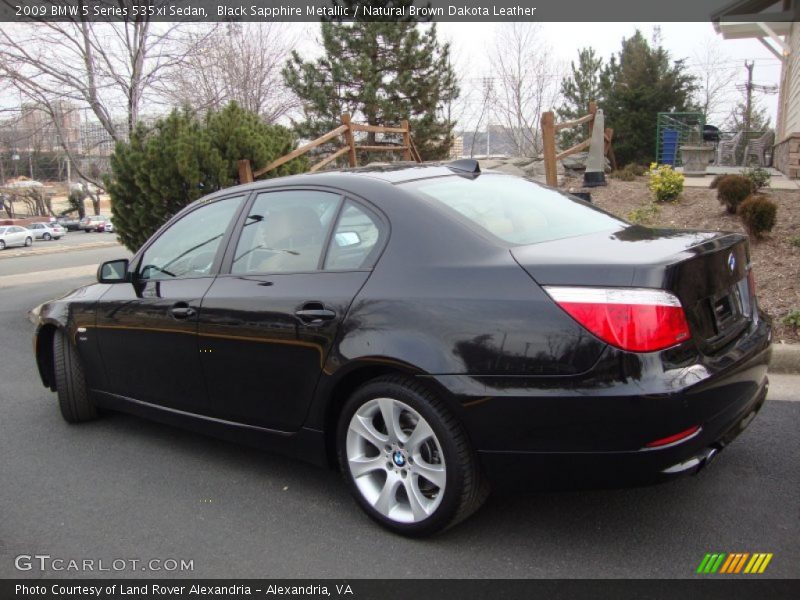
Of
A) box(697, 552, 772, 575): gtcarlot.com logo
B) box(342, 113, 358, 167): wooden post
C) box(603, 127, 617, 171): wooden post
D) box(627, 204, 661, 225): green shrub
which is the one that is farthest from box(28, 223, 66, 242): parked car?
box(697, 552, 772, 575): gtcarlot.com logo

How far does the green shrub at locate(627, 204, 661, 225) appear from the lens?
820 cm

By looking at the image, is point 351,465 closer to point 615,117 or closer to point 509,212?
point 509,212

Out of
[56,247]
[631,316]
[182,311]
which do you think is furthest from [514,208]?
[56,247]

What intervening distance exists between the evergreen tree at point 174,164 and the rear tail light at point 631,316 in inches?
242

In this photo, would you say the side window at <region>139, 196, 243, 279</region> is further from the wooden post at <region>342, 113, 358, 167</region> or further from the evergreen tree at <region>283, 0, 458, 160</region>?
the evergreen tree at <region>283, 0, 458, 160</region>

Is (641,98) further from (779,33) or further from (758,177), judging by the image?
(758,177)

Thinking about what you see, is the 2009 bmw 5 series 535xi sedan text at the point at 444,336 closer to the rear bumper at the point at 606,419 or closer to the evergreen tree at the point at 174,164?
the rear bumper at the point at 606,419

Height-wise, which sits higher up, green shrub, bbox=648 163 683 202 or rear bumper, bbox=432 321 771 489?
green shrub, bbox=648 163 683 202

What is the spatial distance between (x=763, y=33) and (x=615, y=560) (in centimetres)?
1758


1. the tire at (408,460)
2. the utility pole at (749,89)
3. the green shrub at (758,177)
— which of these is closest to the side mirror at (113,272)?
the tire at (408,460)

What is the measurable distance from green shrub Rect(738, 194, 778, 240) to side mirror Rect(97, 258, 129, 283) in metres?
5.87

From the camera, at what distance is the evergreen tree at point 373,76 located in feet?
61.1

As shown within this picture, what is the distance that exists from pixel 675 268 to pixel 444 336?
92cm

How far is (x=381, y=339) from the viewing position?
2.89 metres
